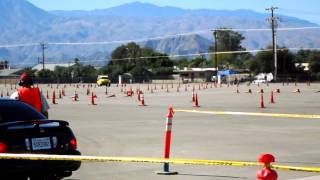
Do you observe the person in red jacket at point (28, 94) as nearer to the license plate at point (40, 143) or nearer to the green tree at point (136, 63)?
the license plate at point (40, 143)

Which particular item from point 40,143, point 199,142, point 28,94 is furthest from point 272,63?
point 40,143

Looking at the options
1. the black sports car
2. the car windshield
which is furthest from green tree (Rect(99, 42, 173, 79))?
the black sports car

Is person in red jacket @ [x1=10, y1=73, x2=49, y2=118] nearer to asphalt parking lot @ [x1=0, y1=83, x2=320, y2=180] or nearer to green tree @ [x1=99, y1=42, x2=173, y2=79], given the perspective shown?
asphalt parking lot @ [x1=0, y1=83, x2=320, y2=180]

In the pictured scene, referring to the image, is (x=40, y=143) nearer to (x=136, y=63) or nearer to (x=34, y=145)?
(x=34, y=145)

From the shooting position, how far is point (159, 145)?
50.7 ft

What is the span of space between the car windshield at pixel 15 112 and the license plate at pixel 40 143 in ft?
2.44

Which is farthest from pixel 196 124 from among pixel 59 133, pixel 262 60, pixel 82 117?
pixel 262 60

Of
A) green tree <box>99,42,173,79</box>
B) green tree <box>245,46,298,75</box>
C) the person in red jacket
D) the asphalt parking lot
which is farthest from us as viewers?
green tree <box>99,42,173,79</box>

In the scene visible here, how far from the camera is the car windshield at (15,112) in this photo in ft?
33.0

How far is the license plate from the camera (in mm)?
9426

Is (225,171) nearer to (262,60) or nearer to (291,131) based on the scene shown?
(291,131)

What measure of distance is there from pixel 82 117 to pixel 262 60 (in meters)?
113

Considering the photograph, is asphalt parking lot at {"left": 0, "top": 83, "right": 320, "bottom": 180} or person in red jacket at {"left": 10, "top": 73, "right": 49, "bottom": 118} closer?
asphalt parking lot at {"left": 0, "top": 83, "right": 320, "bottom": 180}

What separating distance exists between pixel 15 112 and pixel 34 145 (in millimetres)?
1067
